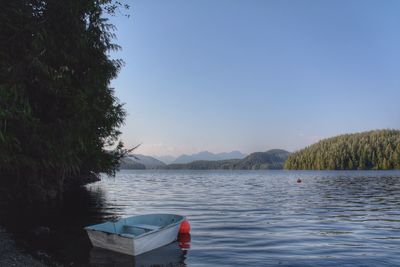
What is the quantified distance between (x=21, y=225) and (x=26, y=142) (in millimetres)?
15034

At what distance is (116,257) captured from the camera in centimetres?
1941

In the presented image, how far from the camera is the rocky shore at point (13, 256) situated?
16.0 m

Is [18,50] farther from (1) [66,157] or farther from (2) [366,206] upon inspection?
(2) [366,206]

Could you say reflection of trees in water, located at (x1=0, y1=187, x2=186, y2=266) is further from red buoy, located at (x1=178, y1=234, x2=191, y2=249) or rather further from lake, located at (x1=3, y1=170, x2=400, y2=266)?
red buoy, located at (x1=178, y1=234, x2=191, y2=249)

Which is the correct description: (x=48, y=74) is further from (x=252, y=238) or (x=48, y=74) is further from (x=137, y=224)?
(x=252, y=238)

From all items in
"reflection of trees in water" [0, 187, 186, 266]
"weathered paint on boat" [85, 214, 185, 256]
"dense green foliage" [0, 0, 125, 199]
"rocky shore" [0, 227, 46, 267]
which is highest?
"dense green foliage" [0, 0, 125, 199]

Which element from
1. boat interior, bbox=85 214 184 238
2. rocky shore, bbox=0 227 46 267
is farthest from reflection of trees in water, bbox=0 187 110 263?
boat interior, bbox=85 214 184 238

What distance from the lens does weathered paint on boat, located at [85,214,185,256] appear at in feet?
63.4

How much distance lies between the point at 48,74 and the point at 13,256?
8.33m

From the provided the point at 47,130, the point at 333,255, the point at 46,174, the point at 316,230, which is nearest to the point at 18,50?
the point at 47,130

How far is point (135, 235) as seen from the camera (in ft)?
69.3

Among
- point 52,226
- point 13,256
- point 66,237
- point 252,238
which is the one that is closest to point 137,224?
point 66,237

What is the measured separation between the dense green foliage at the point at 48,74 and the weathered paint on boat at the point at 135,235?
192 inches

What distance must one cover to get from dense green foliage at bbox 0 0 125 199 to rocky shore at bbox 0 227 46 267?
4.07 m
